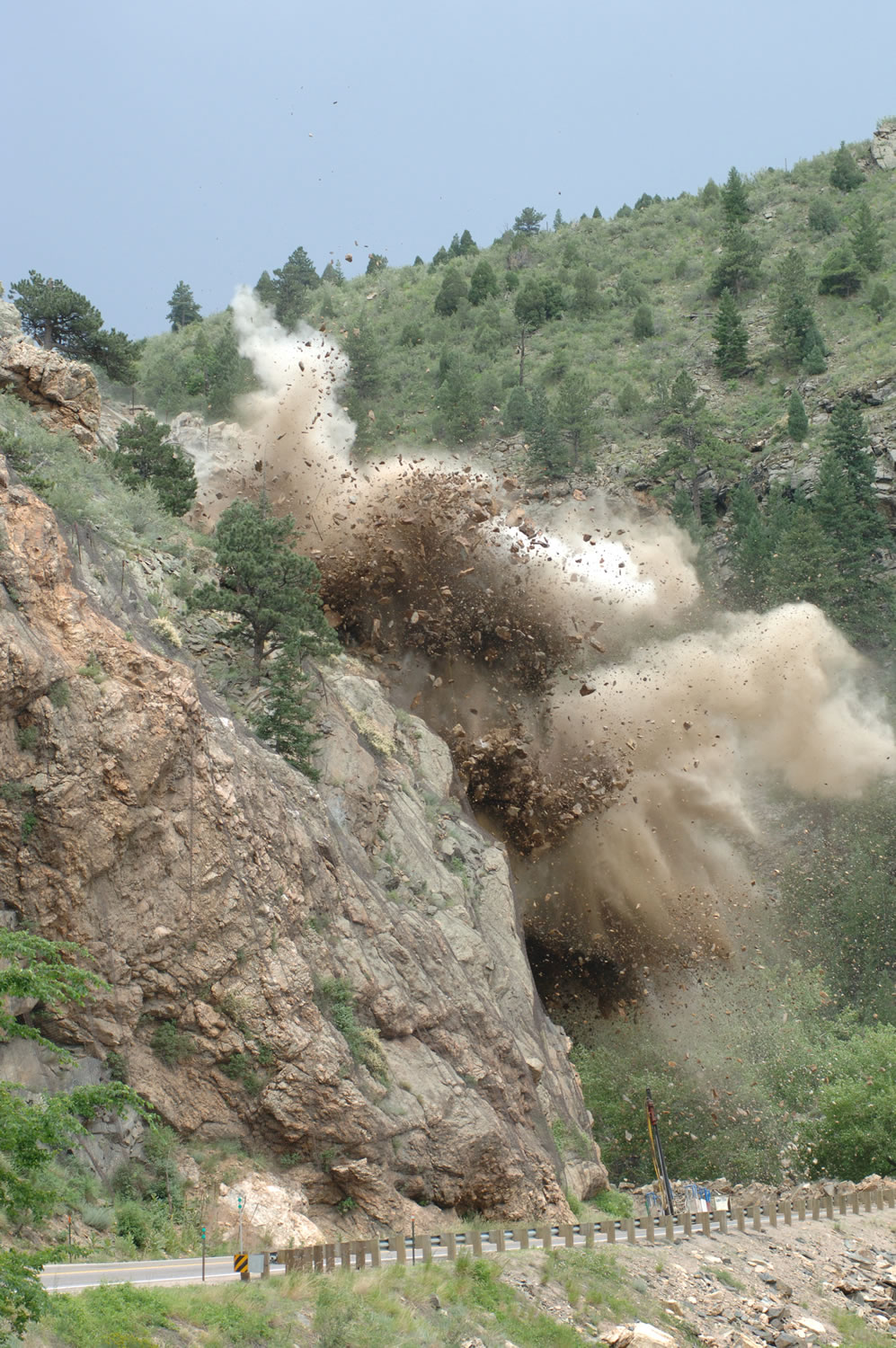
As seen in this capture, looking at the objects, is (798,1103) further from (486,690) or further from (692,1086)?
(486,690)

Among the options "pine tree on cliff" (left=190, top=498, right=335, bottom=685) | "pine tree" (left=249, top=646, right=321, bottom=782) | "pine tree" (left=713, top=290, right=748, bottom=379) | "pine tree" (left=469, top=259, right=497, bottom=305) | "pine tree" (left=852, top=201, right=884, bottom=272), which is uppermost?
"pine tree" (left=469, top=259, right=497, bottom=305)

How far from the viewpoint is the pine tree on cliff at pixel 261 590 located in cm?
3316

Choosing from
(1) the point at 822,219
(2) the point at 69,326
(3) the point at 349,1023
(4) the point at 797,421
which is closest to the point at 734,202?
(1) the point at 822,219

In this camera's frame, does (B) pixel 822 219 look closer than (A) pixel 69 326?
No

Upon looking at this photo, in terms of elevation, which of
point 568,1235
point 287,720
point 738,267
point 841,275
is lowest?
point 568,1235

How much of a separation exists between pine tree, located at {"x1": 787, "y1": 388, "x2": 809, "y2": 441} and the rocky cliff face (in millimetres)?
55424

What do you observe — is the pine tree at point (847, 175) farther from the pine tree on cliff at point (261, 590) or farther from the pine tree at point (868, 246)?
the pine tree on cliff at point (261, 590)

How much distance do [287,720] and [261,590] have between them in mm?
4153

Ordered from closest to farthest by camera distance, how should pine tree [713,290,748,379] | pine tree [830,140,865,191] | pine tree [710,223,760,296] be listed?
1. pine tree [713,290,748,379]
2. pine tree [710,223,760,296]
3. pine tree [830,140,865,191]

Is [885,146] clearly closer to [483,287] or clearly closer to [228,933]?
[483,287]

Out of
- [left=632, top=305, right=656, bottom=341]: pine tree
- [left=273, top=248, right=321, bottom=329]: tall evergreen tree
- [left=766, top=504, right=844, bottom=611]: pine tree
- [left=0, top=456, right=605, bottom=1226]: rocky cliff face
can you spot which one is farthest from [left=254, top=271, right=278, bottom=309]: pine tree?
[left=0, top=456, right=605, bottom=1226]: rocky cliff face

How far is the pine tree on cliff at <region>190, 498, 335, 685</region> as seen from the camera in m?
33.2

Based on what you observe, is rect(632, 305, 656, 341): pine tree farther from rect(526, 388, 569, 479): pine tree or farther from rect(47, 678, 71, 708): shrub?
rect(47, 678, 71, 708): shrub

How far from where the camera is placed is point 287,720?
104 ft
